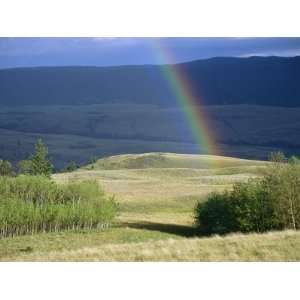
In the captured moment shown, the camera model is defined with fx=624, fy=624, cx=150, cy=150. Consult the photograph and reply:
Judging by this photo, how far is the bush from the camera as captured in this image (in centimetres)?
1180

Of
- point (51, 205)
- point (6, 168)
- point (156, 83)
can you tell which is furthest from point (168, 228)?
point (156, 83)

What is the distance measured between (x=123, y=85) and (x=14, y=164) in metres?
4.88

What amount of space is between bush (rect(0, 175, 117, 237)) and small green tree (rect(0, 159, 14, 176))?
11 cm

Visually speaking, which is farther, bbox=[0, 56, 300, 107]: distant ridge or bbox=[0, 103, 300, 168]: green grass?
bbox=[0, 56, 300, 107]: distant ridge

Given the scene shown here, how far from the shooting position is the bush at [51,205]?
38.7 ft

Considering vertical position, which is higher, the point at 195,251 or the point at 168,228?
the point at 168,228

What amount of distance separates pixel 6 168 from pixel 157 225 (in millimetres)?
3083

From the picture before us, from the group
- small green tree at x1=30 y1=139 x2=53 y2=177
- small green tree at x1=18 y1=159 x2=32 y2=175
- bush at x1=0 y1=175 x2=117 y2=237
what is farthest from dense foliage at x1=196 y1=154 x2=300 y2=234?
small green tree at x1=18 y1=159 x2=32 y2=175

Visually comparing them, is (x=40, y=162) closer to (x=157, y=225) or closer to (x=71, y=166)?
(x=71, y=166)

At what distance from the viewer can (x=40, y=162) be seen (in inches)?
478

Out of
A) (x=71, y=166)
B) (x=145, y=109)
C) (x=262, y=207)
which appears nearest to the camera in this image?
(x=262, y=207)

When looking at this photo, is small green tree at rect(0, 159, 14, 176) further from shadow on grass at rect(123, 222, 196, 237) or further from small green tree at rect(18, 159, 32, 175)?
shadow on grass at rect(123, 222, 196, 237)

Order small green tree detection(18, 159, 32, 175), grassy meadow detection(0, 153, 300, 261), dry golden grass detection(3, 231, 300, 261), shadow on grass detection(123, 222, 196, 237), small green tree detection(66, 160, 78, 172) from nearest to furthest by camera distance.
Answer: dry golden grass detection(3, 231, 300, 261), grassy meadow detection(0, 153, 300, 261), shadow on grass detection(123, 222, 196, 237), small green tree detection(18, 159, 32, 175), small green tree detection(66, 160, 78, 172)
